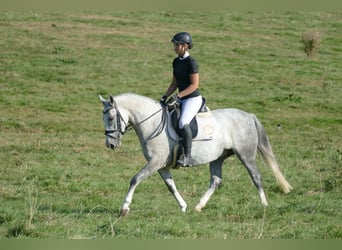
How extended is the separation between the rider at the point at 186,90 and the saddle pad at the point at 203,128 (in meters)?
0.22

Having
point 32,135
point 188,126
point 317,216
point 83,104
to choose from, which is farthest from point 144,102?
point 83,104

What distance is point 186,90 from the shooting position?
1019 cm

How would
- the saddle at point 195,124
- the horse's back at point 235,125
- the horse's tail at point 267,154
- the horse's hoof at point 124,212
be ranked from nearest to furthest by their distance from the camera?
the horse's hoof at point 124,212, the saddle at point 195,124, the horse's back at point 235,125, the horse's tail at point 267,154

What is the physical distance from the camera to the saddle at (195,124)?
10.6 metres

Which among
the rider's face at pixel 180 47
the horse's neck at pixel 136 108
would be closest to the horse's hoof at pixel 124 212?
the horse's neck at pixel 136 108

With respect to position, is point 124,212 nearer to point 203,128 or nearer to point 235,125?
point 203,128

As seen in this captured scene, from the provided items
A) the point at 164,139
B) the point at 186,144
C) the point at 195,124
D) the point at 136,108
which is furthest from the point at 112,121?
the point at 195,124

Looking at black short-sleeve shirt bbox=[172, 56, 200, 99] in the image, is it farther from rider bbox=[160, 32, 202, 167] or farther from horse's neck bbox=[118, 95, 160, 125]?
horse's neck bbox=[118, 95, 160, 125]

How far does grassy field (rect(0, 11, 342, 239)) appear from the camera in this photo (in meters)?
9.01

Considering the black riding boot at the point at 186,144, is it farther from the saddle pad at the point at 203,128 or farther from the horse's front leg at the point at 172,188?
the horse's front leg at the point at 172,188

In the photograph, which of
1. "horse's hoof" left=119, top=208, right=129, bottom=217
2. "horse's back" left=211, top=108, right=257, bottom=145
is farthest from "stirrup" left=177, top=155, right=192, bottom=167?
"horse's hoof" left=119, top=208, right=129, bottom=217

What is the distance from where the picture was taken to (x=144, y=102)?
34.5 feet

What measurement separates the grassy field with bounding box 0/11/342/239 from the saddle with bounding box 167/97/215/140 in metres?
1.22

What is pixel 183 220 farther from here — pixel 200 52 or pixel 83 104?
pixel 200 52
